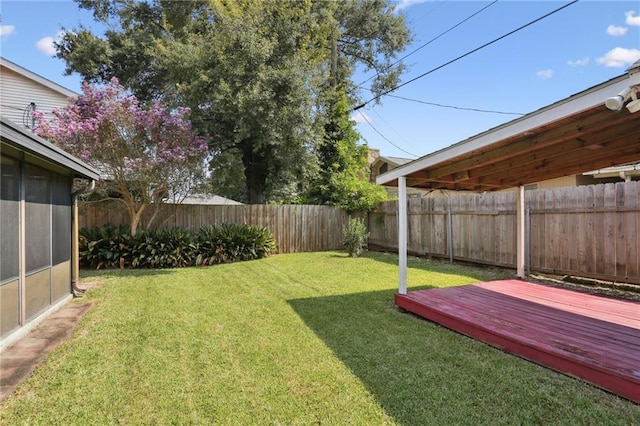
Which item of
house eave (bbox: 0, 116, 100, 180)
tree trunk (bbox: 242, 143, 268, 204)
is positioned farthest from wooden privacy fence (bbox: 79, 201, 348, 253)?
house eave (bbox: 0, 116, 100, 180)

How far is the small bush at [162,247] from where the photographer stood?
827 cm

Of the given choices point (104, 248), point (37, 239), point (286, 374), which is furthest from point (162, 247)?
point (286, 374)

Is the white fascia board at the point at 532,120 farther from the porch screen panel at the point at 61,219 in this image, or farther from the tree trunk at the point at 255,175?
the tree trunk at the point at 255,175

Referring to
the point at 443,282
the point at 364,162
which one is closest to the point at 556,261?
the point at 443,282

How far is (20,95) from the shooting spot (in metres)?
10.5

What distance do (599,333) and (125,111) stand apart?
9.52 m

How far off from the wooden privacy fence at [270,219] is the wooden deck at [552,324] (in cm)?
719

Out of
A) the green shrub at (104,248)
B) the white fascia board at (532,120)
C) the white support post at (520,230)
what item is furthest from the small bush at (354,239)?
the green shrub at (104,248)

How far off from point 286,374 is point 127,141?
7563 mm

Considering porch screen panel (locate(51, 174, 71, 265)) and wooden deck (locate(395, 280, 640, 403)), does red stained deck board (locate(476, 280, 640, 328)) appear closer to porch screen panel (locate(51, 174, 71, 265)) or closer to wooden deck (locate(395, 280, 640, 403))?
wooden deck (locate(395, 280, 640, 403))

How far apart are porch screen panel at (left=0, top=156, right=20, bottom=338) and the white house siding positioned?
8.25 metres

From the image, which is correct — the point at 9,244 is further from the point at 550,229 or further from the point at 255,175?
the point at 255,175

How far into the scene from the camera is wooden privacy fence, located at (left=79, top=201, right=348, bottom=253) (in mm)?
9680

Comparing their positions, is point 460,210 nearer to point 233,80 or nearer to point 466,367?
point 466,367
